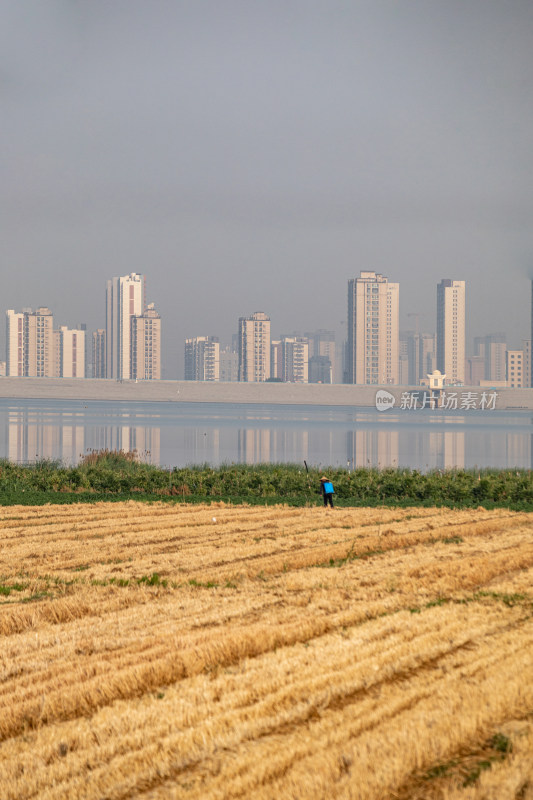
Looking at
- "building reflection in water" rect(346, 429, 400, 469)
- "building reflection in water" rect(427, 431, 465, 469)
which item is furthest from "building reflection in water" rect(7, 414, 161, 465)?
"building reflection in water" rect(427, 431, 465, 469)

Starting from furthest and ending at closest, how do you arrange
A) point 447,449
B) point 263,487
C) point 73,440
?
point 447,449 → point 73,440 → point 263,487

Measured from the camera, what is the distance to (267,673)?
6.30 meters

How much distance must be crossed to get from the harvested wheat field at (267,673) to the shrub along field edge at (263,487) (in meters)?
8.95

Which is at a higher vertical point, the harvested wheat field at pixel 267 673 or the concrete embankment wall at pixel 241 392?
the concrete embankment wall at pixel 241 392

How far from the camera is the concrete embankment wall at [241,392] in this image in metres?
153

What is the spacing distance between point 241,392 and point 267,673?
153335 millimetres

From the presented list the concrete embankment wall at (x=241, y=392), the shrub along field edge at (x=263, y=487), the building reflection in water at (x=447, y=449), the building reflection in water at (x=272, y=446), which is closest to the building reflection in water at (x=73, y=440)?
the building reflection in water at (x=272, y=446)

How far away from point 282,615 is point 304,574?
2.39 metres

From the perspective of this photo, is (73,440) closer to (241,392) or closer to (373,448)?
(373,448)

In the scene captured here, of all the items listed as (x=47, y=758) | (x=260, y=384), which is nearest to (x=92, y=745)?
(x=47, y=758)

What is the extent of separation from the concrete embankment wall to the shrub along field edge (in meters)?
130

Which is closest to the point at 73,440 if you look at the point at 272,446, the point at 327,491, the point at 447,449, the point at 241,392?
the point at 272,446

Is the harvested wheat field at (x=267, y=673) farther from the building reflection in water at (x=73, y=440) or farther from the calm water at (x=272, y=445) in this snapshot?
the building reflection in water at (x=73, y=440)

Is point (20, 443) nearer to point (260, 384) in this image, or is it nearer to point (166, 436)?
point (166, 436)
